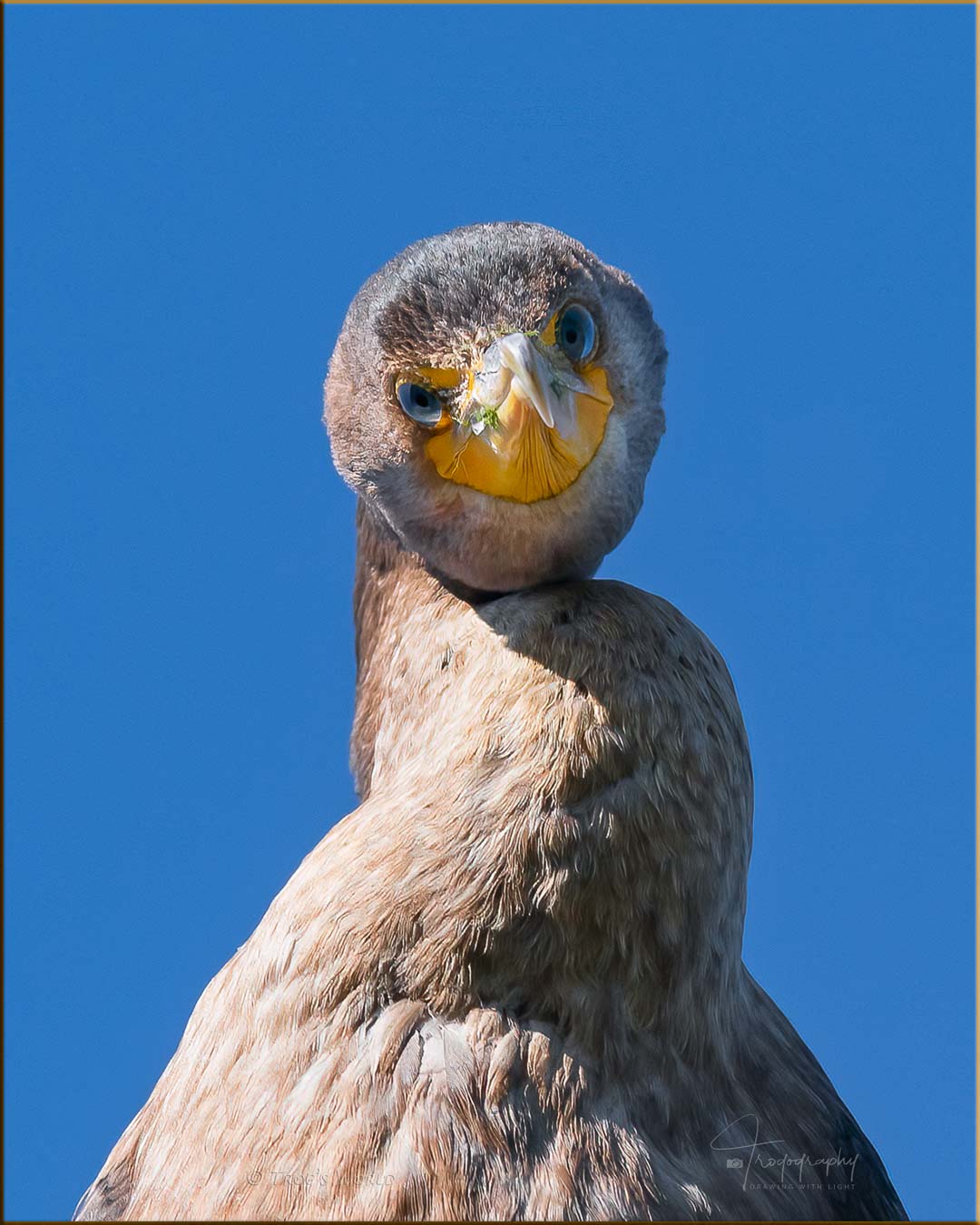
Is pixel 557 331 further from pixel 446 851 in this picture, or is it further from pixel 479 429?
pixel 446 851

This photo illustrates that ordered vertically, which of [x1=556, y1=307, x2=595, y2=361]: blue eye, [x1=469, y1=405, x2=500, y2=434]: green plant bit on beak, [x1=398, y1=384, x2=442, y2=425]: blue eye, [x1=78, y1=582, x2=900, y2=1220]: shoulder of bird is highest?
[x1=556, y1=307, x2=595, y2=361]: blue eye

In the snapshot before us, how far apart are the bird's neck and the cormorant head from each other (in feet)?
0.67

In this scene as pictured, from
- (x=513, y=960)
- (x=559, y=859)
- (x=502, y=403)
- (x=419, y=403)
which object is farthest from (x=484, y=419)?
(x=513, y=960)

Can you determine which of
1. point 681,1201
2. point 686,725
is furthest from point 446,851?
point 681,1201

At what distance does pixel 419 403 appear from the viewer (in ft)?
11.5

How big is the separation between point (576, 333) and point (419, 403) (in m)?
0.38

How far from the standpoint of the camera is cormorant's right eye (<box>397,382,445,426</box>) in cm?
346

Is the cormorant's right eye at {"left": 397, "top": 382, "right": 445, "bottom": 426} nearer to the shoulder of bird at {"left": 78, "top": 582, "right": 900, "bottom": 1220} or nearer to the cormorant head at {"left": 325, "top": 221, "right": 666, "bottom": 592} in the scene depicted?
the cormorant head at {"left": 325, "top": 221, "right": 666, "bottom": 592}

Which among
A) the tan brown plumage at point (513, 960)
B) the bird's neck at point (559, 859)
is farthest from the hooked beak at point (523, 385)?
the bird's neck at point (559, 859)

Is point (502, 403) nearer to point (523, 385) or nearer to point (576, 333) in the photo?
point (523, 385)

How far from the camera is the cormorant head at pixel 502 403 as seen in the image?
3.33 m

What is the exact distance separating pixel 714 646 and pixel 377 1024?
1185 mm

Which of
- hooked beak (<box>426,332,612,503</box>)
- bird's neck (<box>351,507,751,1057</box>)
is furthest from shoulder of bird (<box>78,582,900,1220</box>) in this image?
hooked beak (<box>426,332,612,503</box>)

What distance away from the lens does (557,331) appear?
3426 mm
